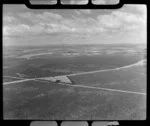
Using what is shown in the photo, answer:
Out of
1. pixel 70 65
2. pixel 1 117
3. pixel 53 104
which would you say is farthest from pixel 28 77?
pixel 1 117

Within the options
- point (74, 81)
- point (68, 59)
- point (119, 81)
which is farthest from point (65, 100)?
point (68, 59)

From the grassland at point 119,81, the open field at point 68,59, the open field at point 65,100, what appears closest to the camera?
the open field at point 65,100

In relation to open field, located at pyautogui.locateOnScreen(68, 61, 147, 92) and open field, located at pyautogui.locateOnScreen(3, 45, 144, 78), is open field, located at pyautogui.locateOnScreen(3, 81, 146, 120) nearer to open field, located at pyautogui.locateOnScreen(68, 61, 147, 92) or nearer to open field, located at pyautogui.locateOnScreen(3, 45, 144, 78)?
open field, located at pyautogui.locateOnScreen(68, 61, 147, 92)

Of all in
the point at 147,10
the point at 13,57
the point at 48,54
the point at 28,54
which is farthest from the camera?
the point at 48,54

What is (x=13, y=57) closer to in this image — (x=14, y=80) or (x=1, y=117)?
(x=14, y=80)

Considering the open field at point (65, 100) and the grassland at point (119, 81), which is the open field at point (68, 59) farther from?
the grassland at point (119, 81)

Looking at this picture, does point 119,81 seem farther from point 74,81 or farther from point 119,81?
point 74,81

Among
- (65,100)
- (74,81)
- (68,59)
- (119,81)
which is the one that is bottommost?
(65,100)

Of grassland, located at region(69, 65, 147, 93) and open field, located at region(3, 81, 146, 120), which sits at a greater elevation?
grassland, located at region(69, 65, 147, 93)

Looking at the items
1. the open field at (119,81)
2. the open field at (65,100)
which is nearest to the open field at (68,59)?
the open field at (65,100)

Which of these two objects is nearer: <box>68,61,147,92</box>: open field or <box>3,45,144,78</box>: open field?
<box>68,61,147,92</box>: open field

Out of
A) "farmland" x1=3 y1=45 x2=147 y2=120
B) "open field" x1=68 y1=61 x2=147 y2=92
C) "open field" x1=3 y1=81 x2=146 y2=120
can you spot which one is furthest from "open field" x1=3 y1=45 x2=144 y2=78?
"open field" x1=68 y1=61 x2=147 y2=92
